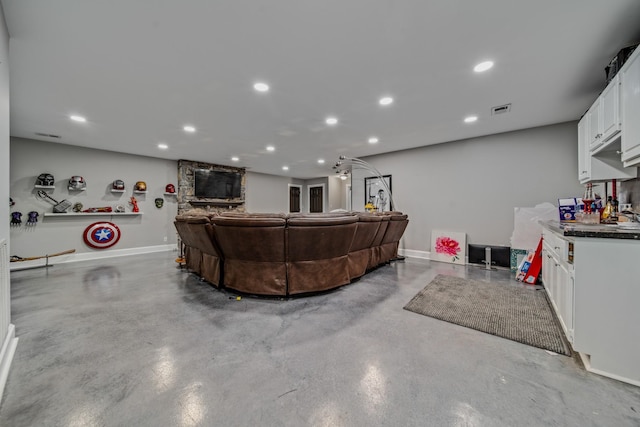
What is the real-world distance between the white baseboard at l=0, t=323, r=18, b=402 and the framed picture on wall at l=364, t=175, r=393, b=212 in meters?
5.69

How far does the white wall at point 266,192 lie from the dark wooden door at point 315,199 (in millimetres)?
940

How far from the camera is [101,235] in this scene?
5.36 m

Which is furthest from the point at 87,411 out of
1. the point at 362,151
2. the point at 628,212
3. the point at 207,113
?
the point at 362,151

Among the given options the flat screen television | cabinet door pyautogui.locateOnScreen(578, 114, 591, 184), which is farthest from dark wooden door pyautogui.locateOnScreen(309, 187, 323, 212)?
cabinet door pyautogui.locateOnScreen(578, 114, 591, 184)

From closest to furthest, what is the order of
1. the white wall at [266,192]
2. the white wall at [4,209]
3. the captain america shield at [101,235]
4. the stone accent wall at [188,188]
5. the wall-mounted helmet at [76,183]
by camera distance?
the white wall at [4,209]
the wall-mounted helmet at [76,183]
the captain america shield at [101,235]
the stone accent wall at [188,188]
the white wall at [266,192]

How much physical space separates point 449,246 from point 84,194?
8013mm

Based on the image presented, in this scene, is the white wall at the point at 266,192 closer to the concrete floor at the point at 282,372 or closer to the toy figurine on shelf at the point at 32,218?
the toy figurine on shelf at the point at 32,218

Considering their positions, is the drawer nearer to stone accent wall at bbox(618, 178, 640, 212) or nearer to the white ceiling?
stone accent wall at bbox(618, 178, 640, 212)

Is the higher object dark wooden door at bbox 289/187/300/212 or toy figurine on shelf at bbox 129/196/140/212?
dark wooden door at bbox 289/187/300/212

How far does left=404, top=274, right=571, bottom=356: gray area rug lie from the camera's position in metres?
2.02

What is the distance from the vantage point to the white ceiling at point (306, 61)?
171cm

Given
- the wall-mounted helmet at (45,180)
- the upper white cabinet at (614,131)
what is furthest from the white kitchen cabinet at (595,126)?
the wall-mounted helmet at (45,180)

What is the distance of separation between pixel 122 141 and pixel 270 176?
488 centimetres

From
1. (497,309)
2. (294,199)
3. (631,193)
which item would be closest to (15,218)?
(294,199)
